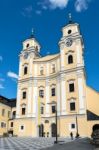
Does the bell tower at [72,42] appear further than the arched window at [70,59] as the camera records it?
No

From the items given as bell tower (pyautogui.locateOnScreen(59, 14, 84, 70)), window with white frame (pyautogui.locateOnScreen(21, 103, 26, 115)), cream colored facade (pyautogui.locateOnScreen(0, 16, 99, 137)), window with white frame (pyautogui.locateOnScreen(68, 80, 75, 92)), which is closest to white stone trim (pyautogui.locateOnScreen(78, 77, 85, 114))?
cream colored facade (pyautogui.locateOnScreen(0, 16, 99, 137))

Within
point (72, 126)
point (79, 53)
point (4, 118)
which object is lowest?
point (72, 126)

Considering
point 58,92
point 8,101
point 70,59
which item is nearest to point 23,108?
point 58,92

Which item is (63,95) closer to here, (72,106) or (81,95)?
(72,106)

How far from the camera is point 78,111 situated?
42.3m

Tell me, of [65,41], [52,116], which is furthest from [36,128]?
[65,41]

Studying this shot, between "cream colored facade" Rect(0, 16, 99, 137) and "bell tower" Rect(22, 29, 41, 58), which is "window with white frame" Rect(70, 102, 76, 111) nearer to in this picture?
"cream colored facade" Rect(0, 16, 99, 137)

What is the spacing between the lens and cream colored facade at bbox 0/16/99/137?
42.7 meters

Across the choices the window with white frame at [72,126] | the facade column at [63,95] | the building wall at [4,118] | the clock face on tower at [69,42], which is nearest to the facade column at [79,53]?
the clock face on tower at [69,42]

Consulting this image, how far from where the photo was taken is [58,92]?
4744 centimetres

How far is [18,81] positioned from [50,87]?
9594 mm

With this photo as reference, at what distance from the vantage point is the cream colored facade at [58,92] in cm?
4269

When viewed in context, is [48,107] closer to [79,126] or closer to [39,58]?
[79,126]

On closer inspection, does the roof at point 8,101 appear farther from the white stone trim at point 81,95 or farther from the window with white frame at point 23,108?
the white stone trim at point 81,95
